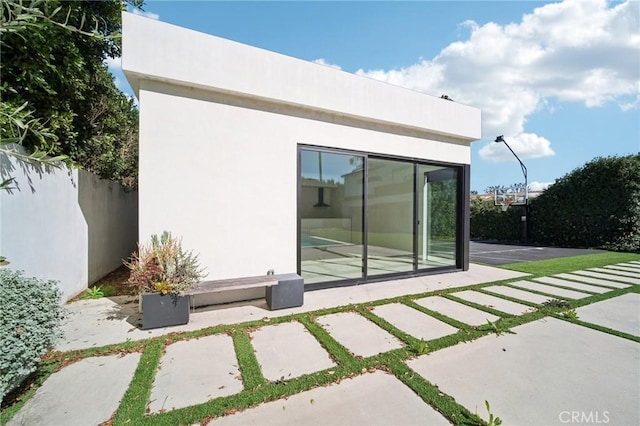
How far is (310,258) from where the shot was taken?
16.3 ft

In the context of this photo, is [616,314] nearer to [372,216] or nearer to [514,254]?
[372,216]

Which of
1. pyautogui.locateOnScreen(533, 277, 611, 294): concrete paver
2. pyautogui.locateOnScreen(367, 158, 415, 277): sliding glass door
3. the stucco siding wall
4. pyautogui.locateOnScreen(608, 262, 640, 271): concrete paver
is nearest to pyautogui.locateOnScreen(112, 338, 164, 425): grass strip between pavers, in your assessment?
the stucco siding wall

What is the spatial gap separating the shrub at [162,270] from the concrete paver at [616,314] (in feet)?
17.1

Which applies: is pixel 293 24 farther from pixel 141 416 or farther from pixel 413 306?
pixel 141 416

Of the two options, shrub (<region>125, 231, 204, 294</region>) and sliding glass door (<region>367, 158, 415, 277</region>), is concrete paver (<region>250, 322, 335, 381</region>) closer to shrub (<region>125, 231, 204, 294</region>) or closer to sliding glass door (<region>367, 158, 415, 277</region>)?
shrub (<region>125, 231, 204, 294</region>)

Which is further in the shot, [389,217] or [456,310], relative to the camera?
[389,217]

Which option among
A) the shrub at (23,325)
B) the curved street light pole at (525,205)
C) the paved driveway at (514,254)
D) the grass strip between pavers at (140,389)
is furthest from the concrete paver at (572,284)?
the curved street light pole at (525,205)

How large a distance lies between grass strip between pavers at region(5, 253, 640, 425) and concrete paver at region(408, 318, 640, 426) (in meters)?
0.13

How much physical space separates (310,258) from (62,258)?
3.79m

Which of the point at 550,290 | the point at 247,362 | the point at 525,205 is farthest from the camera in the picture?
the point at 525,205

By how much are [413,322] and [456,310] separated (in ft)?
2.87

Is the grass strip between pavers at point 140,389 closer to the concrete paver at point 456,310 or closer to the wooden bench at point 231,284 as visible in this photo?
the wooden bench at point 231,284

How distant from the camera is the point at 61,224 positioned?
396 centimetres

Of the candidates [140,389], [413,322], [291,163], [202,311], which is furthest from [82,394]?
[291,163]
